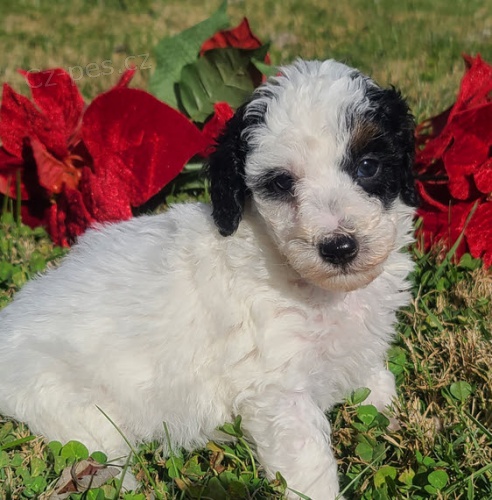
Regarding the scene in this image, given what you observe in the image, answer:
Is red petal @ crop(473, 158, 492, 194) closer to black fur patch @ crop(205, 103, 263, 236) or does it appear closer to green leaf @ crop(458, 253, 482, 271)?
green leaf @ crop(458, 253, 482, 271)

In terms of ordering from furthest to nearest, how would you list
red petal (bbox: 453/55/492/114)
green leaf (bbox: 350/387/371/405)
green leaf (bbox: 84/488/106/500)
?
red petal (bbox: 453/55/492/114), green leaf (bbox: 350/387/371/405), green leaf (bbox: 84/488/106/500)

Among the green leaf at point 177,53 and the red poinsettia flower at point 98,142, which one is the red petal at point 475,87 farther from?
the green leaf at point 177,53

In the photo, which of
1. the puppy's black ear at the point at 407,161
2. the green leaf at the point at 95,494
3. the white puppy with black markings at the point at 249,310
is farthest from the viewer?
the puppy's black ear at the point at 407,161

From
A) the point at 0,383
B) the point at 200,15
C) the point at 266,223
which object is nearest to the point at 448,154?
the point at 266,223

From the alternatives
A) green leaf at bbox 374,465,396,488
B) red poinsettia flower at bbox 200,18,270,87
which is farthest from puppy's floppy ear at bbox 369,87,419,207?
red poinsettia flower at bbox 200,18,270,87

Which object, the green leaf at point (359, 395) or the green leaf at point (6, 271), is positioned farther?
the green leaf at point (6, 271)

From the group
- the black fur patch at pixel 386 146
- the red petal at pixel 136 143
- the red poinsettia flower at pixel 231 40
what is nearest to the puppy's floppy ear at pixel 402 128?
the black fur patch at pixel 386 146

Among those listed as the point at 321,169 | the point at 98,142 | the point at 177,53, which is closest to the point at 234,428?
the point at 321,169
